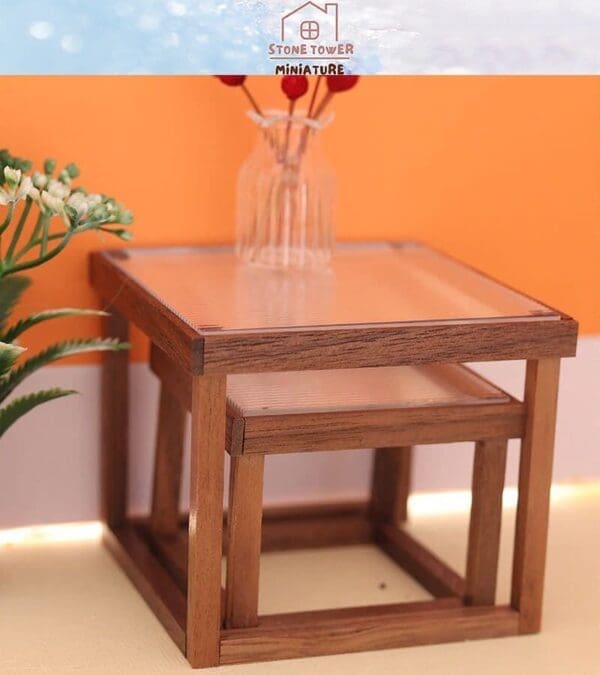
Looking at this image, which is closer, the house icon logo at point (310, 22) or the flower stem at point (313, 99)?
the house icon logo at point (310, 22)

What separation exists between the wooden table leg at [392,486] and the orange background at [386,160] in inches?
13.3

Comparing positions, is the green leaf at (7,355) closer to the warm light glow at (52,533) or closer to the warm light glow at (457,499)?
the warm light glow at (52,533)

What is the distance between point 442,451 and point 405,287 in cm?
50

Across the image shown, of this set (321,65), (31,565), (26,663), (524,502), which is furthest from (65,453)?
(321,65)

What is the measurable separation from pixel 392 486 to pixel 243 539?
532mm

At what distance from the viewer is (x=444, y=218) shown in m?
2.09

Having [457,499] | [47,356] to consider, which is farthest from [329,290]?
[457,499]

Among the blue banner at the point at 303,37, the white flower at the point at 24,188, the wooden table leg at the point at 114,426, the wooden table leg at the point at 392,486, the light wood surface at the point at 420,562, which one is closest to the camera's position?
the blue banner at the point at 303,37

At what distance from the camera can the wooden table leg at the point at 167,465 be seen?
75.0 inches

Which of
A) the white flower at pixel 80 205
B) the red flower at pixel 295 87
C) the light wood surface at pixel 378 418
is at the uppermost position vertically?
the red flower at pixel 295 87

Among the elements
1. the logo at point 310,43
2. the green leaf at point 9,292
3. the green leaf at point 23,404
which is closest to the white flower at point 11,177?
the green leaf at point 9,292

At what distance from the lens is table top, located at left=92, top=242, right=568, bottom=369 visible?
156 centimetres

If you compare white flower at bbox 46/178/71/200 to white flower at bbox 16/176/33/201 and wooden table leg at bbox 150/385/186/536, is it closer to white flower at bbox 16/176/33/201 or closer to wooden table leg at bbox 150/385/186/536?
white flower at bbox 16/176/33/201

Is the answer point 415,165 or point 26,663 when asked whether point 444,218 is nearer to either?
point 415,165
